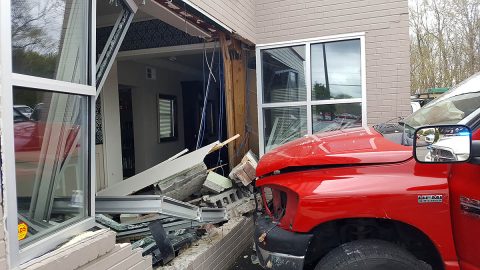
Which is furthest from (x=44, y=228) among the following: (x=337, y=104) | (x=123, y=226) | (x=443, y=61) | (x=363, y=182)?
(x=443, y=61)

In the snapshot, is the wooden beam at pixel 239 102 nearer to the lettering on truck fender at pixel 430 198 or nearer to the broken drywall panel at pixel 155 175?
the broken drywall panel at pixel 155 175

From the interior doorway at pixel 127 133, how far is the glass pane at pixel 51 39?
585 cm

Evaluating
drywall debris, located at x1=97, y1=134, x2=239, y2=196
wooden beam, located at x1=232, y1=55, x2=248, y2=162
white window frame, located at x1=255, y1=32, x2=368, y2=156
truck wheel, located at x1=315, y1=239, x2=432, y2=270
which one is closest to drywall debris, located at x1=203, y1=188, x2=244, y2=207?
drywall debris, located at x1=97, y1=134, x2=239, y2=196

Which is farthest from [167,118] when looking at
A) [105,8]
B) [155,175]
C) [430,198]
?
[430,198]

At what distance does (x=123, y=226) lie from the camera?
12.4 ft

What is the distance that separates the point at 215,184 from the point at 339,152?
2694 mm

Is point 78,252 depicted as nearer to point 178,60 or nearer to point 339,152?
point 339,152

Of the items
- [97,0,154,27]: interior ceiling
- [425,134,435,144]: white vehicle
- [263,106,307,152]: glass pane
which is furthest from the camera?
[263,106,307,152]: glass pane

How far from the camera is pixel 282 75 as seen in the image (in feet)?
24.0

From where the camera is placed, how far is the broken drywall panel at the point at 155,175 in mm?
4676

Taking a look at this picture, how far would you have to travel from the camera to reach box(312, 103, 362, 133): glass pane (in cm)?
695

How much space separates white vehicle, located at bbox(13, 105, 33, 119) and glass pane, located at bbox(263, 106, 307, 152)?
5253 millimetres

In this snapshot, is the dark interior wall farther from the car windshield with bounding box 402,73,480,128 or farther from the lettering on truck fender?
the lettering on truck fender

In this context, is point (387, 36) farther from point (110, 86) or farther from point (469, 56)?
point (469, 56)
